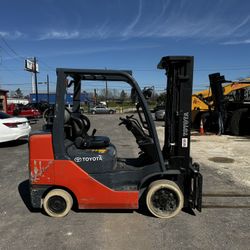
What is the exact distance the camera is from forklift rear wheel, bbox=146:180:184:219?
4684mm

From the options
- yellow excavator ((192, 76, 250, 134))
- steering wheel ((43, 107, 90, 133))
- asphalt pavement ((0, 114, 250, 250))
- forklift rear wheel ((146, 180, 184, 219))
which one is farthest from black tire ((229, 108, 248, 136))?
steering wheel ((43, 107, 90, 133))

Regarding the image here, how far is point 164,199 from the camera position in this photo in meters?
4.74

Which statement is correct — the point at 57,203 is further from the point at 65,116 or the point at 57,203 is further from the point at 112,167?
the point at 65,116

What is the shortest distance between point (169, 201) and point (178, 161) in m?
0.64

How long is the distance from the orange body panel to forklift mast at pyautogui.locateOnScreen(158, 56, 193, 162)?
975 mm

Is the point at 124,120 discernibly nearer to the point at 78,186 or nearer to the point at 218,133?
the point at 78,186

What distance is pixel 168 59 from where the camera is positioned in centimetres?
480

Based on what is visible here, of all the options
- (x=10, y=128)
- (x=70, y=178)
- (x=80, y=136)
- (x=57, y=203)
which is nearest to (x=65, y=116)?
(x=80, y=136)

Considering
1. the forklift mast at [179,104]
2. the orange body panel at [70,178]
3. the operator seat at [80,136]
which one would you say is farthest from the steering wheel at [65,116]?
the forklift mast at [179,104]

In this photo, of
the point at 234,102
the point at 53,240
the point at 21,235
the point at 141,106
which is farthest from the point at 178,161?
the point at 234,102

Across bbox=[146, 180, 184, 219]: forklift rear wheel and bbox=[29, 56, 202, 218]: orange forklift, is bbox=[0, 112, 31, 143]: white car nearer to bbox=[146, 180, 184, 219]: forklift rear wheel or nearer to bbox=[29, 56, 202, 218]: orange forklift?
bbox=[29, 56, 202, 218]: orange forklift

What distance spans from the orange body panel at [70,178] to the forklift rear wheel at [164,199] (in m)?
0.24

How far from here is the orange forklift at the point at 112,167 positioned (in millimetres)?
4629

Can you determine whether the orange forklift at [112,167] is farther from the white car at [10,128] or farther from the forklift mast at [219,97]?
the forklift mast at [219,97]
